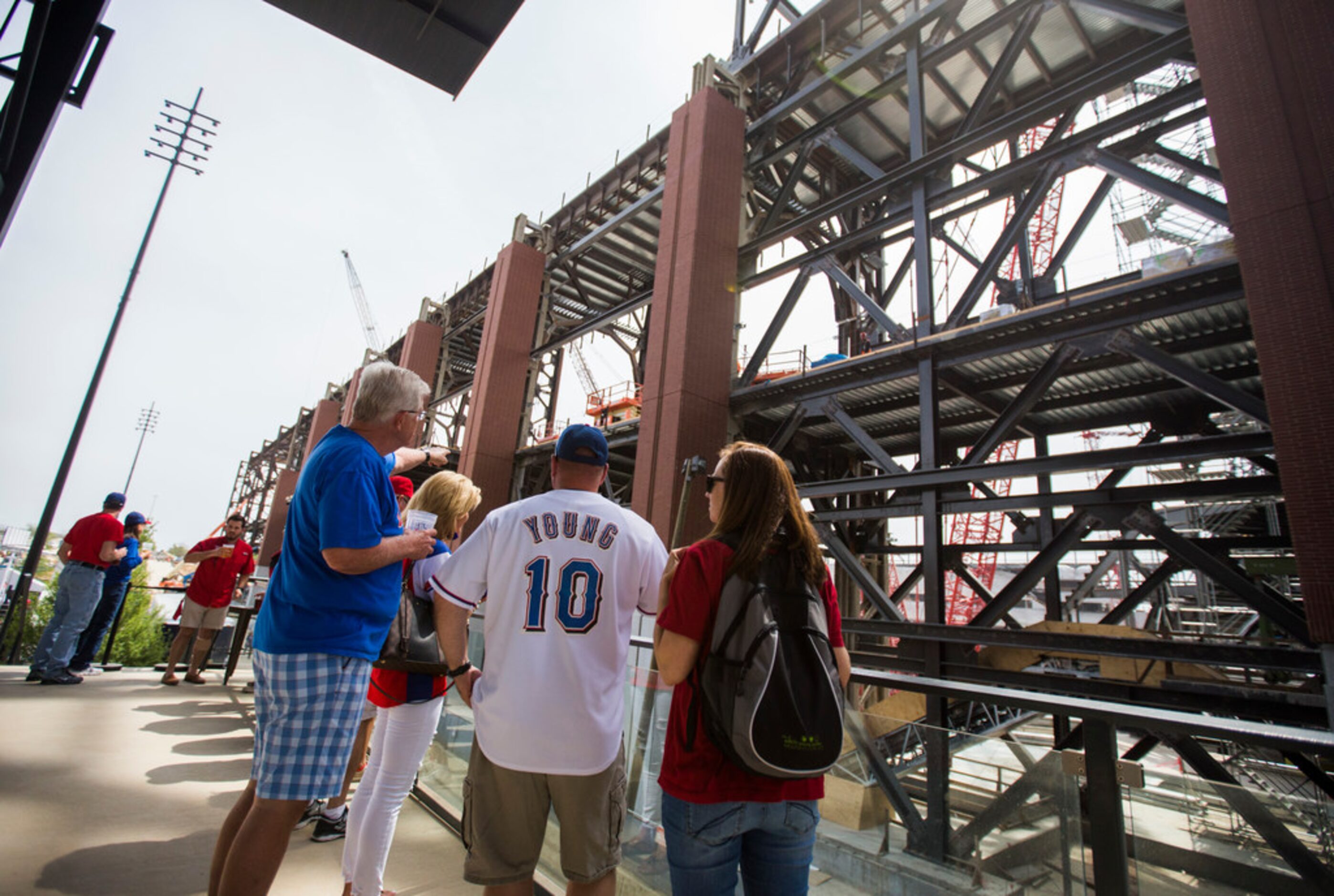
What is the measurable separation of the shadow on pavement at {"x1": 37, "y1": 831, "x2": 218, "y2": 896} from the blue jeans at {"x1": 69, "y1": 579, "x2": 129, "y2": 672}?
532 centimetres

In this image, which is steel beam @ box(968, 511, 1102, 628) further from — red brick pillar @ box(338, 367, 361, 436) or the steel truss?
red brick pillar @ box(338, 367, 361, 436)

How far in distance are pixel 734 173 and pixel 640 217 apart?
588cm

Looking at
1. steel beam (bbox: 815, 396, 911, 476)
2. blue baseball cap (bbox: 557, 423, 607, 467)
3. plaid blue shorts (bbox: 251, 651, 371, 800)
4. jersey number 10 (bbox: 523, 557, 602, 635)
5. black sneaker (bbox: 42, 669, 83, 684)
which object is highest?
steel beam (bbox: 815, 396, 911, 476)

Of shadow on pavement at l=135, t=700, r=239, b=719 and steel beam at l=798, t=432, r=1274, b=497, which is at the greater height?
steel beam at l=798, t=432, r=1274, b=497

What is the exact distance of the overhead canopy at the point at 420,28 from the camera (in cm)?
340

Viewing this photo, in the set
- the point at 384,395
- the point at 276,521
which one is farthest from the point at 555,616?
the point at 276,521

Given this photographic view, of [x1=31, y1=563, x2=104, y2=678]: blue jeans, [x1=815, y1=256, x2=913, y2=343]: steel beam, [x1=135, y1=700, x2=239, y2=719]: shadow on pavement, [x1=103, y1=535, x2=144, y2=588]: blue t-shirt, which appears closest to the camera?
[x1=135, y1=700, x2=239, y2=719]: shadow on pavement

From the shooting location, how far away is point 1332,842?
139 cm

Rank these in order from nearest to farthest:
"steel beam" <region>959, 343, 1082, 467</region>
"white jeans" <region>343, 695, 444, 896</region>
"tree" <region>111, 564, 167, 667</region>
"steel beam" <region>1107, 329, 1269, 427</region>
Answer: "white jeans" <region>343, 695, 444, 896</region>
"steel beam" <region>1107, 329, 1269, 427</region>
"steel beam" <region>959, 343, 1082, 467</region>
"tree" <region>111, 564, 167, 667</region>

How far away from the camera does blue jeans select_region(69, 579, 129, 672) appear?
691 cm

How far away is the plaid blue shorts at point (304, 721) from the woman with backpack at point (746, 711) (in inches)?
43.6

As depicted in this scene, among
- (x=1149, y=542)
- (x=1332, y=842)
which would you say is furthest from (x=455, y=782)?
(x=1149, y=542)

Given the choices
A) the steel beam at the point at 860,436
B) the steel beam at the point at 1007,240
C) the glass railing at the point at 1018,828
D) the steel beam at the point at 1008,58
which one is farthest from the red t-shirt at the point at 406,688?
the steel beam at the point at 1008,58

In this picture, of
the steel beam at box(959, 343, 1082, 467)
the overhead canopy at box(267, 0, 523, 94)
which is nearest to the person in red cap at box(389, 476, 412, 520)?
the overhead canopy at box(267, 0, 523, 94)
